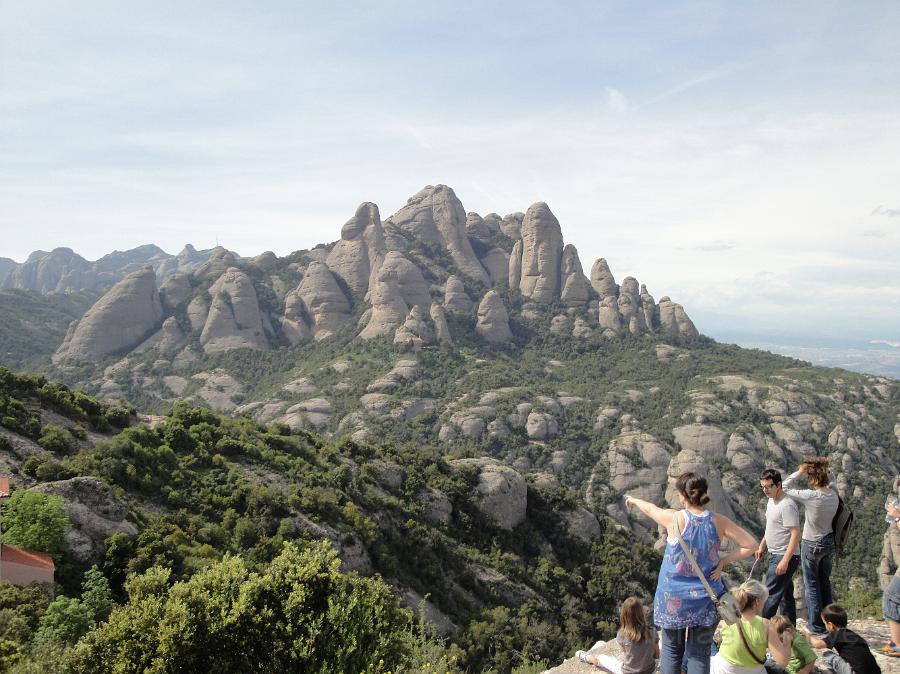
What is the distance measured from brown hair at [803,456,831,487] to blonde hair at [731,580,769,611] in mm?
3246

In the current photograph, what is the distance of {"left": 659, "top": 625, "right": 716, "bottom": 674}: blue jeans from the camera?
701 centimetres

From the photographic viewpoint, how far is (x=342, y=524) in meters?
28.1

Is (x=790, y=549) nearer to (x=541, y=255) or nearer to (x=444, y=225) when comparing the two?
(x=541, y=255)

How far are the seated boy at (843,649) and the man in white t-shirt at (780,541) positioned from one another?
0.89m

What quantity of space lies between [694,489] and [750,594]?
144 cm

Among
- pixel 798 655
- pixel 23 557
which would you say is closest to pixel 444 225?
pixel 23 557

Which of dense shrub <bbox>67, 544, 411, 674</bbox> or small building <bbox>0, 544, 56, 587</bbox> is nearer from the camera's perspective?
dense shrub <bbox>67, 544, 411, 674</bbox>

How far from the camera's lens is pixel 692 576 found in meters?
6.92

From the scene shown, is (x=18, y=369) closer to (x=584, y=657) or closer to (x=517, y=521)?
(x=517, y=521)

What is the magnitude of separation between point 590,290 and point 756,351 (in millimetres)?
35858

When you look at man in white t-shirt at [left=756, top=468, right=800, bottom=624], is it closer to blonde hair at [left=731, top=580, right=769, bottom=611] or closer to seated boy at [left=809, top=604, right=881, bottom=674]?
seated boy at [left=809, top=604, right=881, bottom=674]

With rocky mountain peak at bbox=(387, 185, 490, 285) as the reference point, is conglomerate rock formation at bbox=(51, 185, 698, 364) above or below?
below

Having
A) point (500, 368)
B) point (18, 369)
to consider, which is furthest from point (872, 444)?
point (18, 369)

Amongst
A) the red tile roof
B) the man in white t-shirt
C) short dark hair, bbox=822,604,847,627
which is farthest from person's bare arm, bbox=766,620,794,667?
the red tile roof
